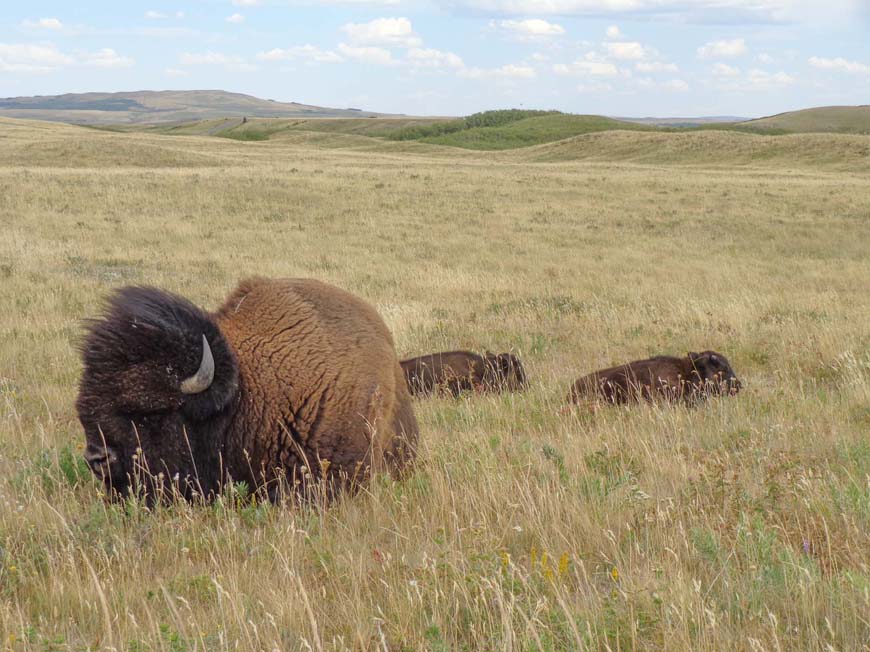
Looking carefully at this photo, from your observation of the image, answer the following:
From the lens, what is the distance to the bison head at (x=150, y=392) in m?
3.91

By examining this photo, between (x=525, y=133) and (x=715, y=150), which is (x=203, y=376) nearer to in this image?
(x=715, y=150)

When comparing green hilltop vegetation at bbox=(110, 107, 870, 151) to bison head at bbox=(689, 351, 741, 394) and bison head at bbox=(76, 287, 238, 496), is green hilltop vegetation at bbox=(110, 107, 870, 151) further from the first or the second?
bison head at bbox=(76, 287, 238, 496)

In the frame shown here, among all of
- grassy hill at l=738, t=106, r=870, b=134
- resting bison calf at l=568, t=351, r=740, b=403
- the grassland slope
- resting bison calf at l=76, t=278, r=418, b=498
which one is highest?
grassy hill at l=738, t=106, r=870, b=134

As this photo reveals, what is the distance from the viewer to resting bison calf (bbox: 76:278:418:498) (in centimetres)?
393

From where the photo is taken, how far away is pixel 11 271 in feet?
46.0

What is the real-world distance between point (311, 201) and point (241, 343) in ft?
77.0

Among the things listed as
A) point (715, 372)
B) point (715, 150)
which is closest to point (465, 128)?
point (715, 150)

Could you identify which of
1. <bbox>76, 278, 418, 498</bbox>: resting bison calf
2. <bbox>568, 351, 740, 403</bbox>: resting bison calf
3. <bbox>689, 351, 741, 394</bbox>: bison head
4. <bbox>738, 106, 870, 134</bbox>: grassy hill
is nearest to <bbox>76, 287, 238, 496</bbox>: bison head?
<bbox>76, 278, 418, 498</bbox>: resting bison calf

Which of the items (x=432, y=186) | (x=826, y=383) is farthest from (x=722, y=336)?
(x=432, y=186)

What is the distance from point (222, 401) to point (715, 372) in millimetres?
5097

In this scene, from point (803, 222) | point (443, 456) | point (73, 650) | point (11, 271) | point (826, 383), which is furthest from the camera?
point (803, 222)

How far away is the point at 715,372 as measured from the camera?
A: 746 cm

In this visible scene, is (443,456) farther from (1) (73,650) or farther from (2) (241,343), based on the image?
(1) (73,650)

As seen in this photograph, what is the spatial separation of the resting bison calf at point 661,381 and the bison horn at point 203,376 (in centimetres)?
380
